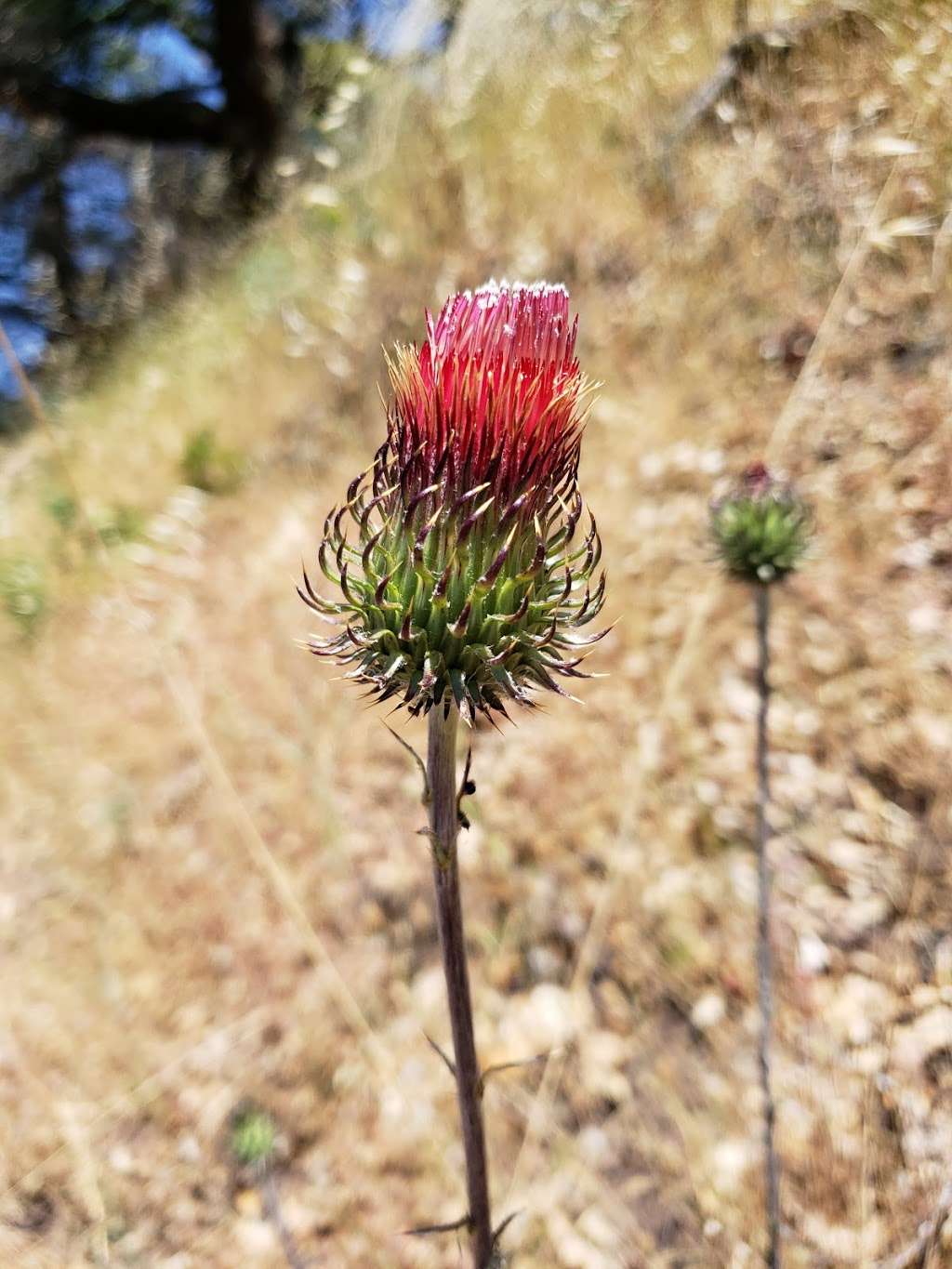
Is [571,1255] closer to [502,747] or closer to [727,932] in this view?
[727,932]

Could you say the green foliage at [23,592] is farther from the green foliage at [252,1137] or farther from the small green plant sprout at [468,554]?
the small green plant sprout at [468,554]

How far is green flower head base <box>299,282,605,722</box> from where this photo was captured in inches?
52.5

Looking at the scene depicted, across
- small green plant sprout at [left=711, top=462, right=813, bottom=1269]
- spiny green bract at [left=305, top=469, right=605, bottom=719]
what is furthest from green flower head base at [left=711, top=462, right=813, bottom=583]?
spiny green bract at [left=305, top=469, right=605, bottom=719]

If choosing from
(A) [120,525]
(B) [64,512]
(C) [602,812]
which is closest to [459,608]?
(C) [602,812]

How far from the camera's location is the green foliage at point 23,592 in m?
5.22

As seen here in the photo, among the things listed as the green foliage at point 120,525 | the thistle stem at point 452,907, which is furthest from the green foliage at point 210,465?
the thistle stem at point 452,907

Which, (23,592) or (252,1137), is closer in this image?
(252,1137)

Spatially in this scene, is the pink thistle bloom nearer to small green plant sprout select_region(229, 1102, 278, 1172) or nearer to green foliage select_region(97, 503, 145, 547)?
small green plant sprout select_region(229, 1102, 278, 1172)

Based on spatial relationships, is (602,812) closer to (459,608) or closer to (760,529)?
(760,529)

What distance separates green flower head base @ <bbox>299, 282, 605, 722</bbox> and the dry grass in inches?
44.5

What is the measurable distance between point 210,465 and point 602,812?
4235 mm

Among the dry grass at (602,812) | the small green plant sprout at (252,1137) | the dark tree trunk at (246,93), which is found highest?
the dark tree trunk at (246,93)

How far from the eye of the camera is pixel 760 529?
2.32m

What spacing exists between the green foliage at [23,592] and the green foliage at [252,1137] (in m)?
3.55
